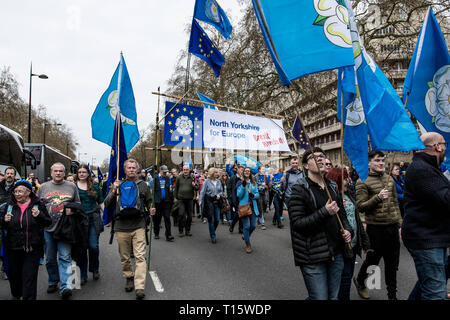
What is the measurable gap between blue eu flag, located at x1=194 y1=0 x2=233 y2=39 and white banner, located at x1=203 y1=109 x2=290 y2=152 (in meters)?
1.93

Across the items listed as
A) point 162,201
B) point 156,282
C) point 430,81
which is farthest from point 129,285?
point 430,81

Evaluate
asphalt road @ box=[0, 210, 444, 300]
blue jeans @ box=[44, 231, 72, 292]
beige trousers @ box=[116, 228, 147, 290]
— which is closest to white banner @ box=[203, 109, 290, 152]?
asphalt road @ box=[0, 210, 444, 300]

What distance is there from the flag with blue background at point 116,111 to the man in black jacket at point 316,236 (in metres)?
3.53

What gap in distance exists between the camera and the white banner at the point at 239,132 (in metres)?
7.88

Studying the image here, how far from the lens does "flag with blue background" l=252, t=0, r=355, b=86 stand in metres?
2.86

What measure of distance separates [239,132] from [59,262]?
510 centimetres

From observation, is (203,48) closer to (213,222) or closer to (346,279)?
(213,222)

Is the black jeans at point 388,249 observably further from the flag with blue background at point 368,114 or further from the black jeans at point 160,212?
the black jeans at point 160,212

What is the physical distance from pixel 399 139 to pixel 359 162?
635mm

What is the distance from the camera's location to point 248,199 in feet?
23.5

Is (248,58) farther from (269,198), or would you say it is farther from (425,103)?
(425,103)

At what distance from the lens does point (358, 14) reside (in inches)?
625

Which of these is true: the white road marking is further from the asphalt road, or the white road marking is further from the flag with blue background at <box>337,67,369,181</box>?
the flag with blue background at <box>337,67,369,181</box>
